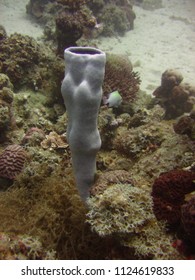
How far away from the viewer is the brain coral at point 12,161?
158 inches

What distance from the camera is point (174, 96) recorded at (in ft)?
22.8

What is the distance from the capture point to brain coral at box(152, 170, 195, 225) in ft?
9.36

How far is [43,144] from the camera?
4.60 metres

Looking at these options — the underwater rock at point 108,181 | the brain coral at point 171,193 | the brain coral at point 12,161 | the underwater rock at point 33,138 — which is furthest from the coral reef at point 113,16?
the brain coral at point 171,193

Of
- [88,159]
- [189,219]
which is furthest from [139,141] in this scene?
[189,219]

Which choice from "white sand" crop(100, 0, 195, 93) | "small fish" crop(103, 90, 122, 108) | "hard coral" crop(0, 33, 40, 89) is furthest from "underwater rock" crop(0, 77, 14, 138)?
"white sand" crop(100, 0, 195, 93)

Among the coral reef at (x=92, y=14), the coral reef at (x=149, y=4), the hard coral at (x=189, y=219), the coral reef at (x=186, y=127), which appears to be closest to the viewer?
the hard coral at (x=189, y=219)

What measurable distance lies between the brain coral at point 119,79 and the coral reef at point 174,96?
848 mm

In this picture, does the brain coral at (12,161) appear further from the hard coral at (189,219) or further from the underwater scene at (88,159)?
the hard coral at (189,219)

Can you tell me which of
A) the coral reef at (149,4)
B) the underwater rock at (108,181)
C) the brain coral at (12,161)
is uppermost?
the coral reef at (149,4)

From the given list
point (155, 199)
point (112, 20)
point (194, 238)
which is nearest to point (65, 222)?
point (155, 199)

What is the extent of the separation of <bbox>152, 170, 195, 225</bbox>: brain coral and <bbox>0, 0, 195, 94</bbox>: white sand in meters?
6.40

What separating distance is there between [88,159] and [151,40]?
1271 cm
